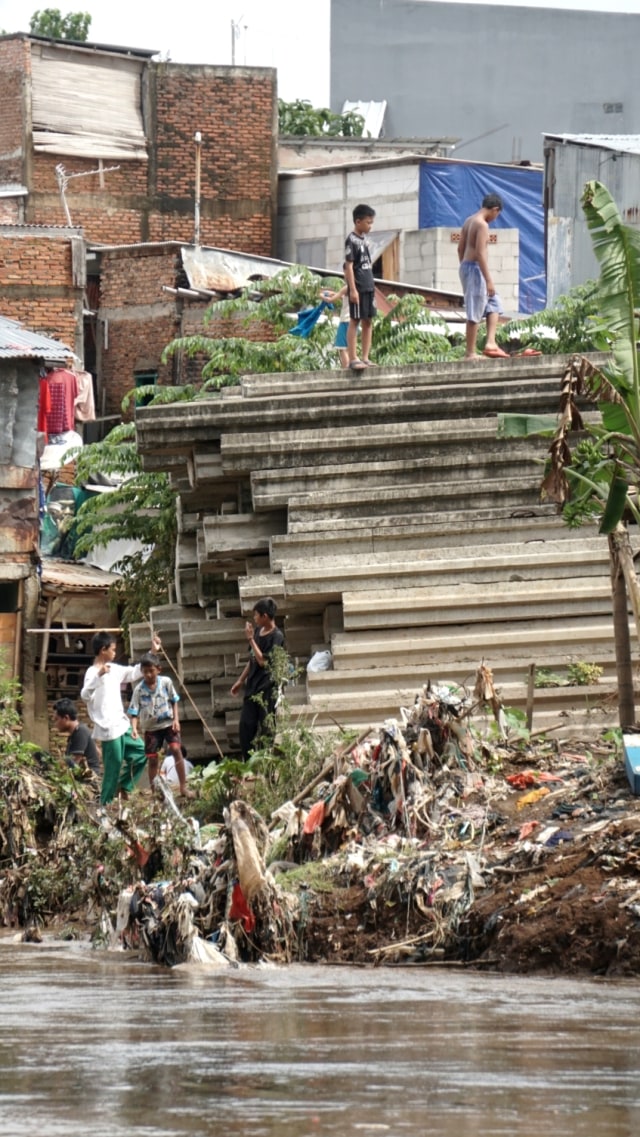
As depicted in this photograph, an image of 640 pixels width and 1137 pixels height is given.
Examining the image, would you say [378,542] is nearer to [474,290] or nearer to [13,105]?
[474,290]

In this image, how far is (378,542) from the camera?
13859mm

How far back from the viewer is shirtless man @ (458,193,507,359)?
15399 millimetres

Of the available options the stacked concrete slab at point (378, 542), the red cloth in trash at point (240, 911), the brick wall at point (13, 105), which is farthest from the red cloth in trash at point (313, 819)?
the brick wall at point (13, 105)

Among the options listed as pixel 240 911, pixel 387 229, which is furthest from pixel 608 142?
pixel 240 911

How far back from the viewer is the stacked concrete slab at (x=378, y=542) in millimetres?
13305

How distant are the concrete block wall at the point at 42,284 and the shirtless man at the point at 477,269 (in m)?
18.4

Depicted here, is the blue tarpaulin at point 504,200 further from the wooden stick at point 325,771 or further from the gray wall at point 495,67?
the wooden stick at point 325,771

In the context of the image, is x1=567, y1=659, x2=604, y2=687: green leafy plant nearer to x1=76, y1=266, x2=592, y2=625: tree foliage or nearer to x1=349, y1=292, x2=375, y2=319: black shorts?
x1=349, y1=292, x2=375, y2=319: black shorts

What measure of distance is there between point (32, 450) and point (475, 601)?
11.7 m

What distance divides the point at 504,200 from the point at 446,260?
1946 mm

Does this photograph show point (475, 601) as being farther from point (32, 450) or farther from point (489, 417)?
point (32, 450)

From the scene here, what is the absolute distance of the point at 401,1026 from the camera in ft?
23.3

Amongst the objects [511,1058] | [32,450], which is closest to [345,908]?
[511,1058]

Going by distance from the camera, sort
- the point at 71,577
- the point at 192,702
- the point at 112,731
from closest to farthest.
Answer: the point at 112,731
the point at 192,702
the point at 71,577
